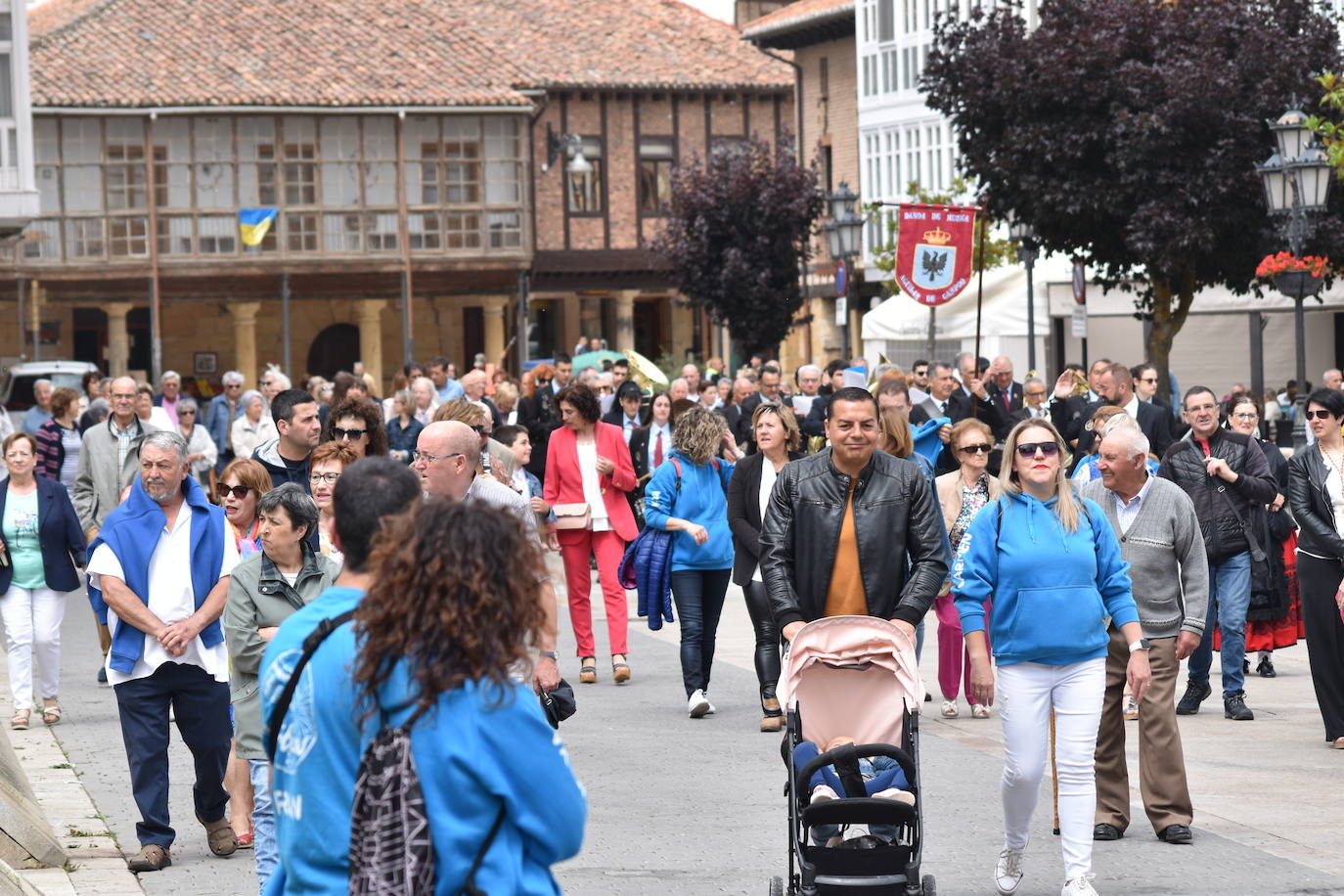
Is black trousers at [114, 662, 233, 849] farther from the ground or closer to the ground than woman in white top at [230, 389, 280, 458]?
closer to the ground

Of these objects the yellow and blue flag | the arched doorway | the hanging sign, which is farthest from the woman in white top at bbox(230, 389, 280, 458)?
the arched doorway

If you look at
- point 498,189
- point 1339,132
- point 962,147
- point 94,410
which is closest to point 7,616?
point 94,410

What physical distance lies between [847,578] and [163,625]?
264 centimetres

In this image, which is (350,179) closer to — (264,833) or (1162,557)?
(1162,557)

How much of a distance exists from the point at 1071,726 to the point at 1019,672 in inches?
10.3

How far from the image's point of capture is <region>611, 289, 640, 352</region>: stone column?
53312 millimetres

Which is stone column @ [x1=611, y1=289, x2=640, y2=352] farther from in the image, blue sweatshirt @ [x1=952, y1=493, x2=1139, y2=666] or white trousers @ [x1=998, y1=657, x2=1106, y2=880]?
white trousers @ [x1=998, y1=657, x2=1106, y2=880]

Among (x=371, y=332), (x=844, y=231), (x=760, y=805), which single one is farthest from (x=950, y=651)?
(x=371, y=332)

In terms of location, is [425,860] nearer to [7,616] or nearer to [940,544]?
[940,544]

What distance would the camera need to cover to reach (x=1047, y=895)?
7566 millimetres

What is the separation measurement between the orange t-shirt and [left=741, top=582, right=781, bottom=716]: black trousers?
3.39 meters

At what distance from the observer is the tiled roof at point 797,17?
51.2m

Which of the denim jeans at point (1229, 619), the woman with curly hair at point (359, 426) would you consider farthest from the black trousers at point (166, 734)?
the denim jeans at point (1229, 619)

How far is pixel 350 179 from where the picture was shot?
1889 inches
